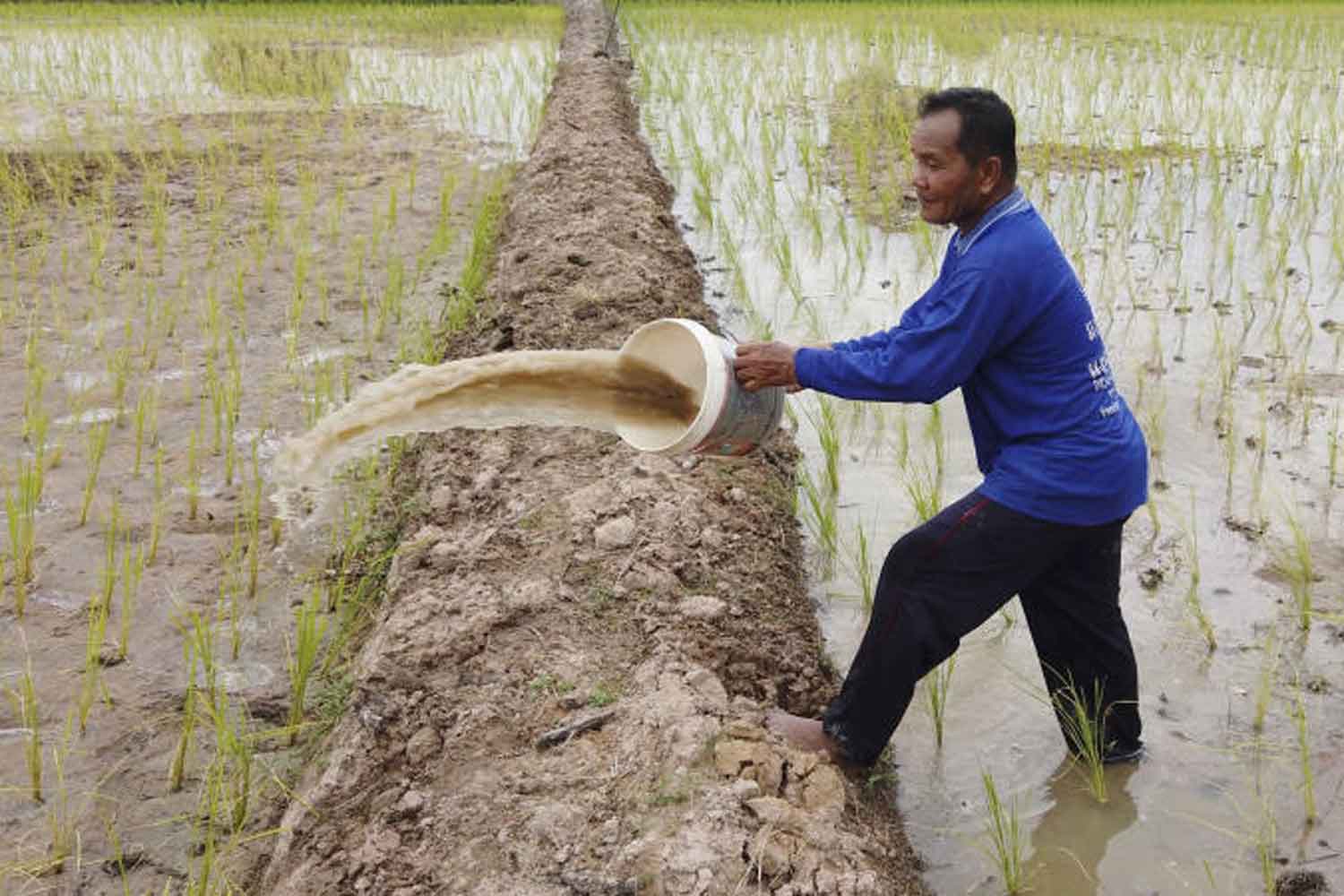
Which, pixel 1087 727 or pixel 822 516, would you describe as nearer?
pixel 1087 727

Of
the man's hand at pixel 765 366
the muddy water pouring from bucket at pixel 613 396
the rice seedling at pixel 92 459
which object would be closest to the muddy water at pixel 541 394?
the muddy water pouring from bucket at pixel 613 396

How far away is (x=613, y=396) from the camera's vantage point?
8.18 ft

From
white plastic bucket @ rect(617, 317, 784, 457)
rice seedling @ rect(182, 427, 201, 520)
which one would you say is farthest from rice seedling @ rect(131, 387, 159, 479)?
white plastic bucket @ rect(617, 317, 784, 457)

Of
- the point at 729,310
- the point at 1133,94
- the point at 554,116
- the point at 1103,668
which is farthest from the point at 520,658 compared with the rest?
the point at 1133,94

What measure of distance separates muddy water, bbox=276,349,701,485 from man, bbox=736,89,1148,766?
0.37m

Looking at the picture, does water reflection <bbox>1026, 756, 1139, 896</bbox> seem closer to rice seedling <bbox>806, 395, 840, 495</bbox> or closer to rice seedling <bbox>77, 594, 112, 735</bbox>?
rice seedling <bbox>806, 395, 840, 495</bbox>

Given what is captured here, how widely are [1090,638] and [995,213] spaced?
0.75 m

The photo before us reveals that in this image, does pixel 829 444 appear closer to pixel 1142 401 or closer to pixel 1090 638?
pixel 1142 401

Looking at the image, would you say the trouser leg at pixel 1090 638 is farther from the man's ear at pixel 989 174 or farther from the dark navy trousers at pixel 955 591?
the man's ear at pixel 989 174

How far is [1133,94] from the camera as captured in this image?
24.7ft

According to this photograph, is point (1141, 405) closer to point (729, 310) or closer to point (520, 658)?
point (729, 310)

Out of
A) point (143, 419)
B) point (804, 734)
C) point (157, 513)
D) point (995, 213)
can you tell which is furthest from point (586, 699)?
point (143, 419)

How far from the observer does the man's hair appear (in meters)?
1.95

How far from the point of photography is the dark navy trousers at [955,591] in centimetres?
205
